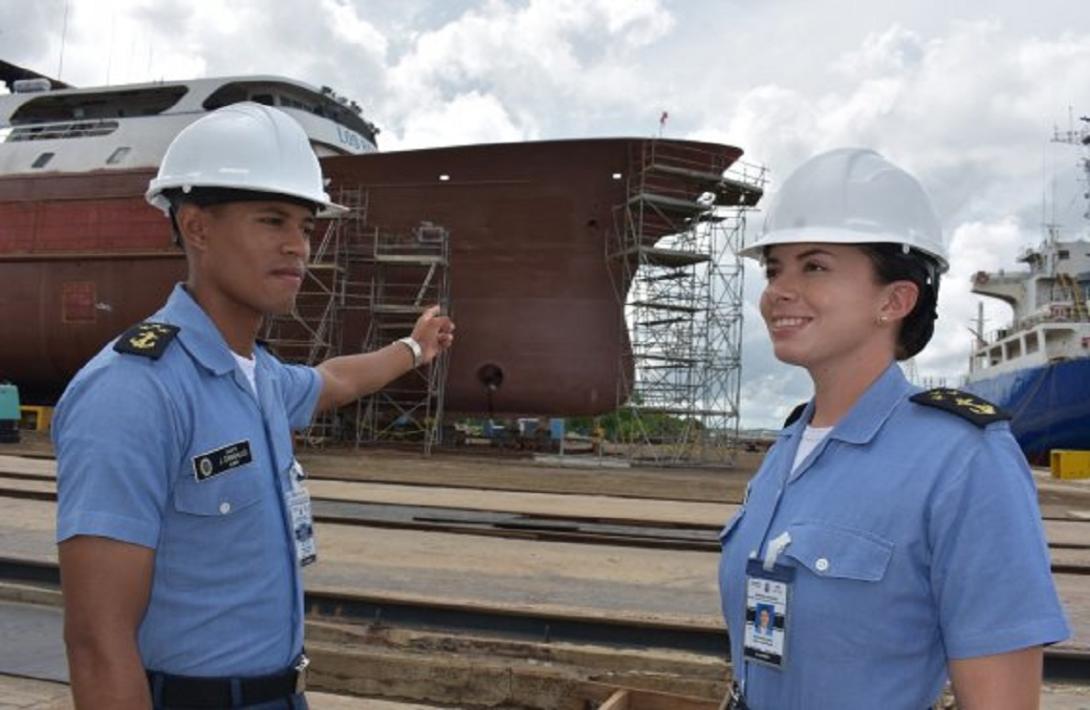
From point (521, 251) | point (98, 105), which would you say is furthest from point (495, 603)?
point (98, 105)

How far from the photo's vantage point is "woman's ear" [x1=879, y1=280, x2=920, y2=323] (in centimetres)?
174

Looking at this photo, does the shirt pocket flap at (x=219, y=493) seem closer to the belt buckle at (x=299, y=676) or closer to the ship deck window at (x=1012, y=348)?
the belt buckle at (x=299, y=676)

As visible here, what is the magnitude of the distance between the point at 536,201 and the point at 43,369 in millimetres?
12792

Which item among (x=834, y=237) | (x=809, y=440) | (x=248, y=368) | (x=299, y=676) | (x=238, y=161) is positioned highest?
(x=238, y=161)

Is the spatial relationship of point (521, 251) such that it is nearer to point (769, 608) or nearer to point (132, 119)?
point (132, 119)

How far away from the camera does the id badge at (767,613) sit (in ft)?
5.25

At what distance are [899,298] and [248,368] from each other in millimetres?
1431

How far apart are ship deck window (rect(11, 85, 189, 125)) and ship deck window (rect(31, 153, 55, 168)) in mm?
2017

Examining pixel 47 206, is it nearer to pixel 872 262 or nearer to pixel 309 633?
pixel 309 633

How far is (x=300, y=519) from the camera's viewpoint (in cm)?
204

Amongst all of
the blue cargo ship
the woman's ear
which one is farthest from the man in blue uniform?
the blue cargo ship

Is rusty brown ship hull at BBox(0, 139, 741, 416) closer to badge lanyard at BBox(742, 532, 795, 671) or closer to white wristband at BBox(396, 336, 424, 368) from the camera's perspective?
white wristband at BBox(396, 336, 424, 368)

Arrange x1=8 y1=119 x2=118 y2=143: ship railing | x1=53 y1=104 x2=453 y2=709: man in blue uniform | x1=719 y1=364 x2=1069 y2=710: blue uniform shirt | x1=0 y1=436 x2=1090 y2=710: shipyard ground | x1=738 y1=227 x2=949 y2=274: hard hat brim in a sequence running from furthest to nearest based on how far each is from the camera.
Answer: x1=8 y1=119 x2=118 y2=143: ship railing < x1=0 y1=436 x2=1090 y2=710: shipyard ground < x1=738 y1=227 x2=949 y2=274: hard hat brim < x1=53 y1=104 x2=453 y2=709: man in blue uniform < x1=719 y1=364 x2=1069 y2=710: blue uniform shirt

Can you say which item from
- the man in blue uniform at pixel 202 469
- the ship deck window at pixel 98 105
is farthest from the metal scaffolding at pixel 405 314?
the man in blue uniform at pixel 202 469
